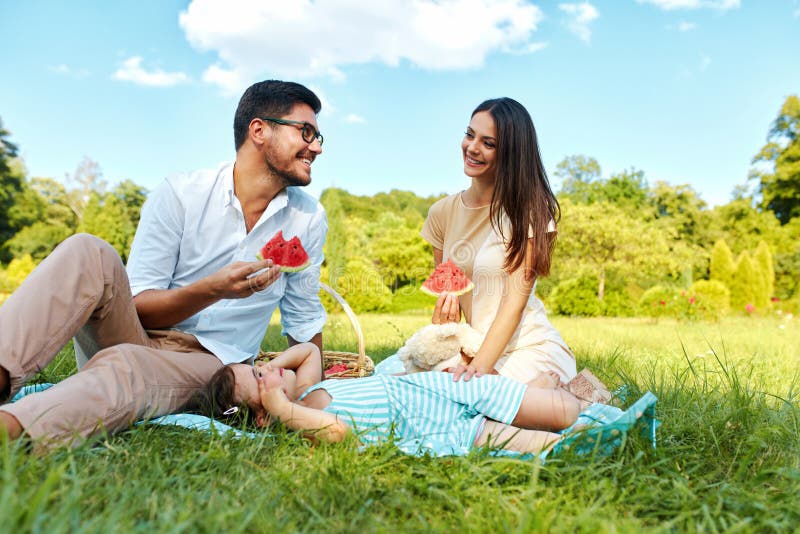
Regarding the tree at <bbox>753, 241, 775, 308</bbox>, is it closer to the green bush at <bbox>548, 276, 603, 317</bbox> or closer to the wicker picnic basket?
the green bush at <bbox>548, 276, 603, 317</bbox>

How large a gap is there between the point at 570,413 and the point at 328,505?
1.22 metres

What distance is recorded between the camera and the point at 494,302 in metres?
3.55

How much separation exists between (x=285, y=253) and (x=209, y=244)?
46 cm

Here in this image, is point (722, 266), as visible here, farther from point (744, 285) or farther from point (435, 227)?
point (435, 227)

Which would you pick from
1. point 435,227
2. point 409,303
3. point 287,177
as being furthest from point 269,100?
point 409,303

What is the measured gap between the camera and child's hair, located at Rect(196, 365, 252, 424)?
105 inches

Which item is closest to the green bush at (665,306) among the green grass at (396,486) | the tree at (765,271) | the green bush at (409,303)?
the green bush at (409,303)

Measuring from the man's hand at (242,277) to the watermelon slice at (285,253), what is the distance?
41 centimetres

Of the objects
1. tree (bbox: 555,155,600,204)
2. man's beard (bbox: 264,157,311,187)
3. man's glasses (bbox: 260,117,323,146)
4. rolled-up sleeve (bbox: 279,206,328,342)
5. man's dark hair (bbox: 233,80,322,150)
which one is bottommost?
rolled-up sleeve (bbox: 279,206,328,342)

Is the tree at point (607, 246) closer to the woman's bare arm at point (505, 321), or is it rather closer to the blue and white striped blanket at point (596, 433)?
the woman's bare arm at point (505, 321)

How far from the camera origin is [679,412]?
9.19 feet

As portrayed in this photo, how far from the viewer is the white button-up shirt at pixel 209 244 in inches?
124

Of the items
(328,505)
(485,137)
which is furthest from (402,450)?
(485,137)

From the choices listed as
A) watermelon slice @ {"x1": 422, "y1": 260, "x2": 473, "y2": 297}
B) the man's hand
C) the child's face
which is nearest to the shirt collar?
the man's hand
